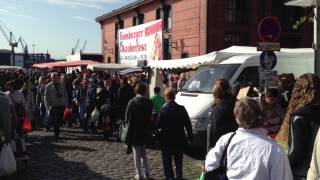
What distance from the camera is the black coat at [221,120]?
286 inches

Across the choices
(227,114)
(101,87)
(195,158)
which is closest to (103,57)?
(101,87)

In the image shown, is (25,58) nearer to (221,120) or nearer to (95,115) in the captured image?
(95,115)

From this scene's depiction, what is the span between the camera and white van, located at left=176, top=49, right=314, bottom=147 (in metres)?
11.6

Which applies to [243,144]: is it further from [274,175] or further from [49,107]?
[49,107]

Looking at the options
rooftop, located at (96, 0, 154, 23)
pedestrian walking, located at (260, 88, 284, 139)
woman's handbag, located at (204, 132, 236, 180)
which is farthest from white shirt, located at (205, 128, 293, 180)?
rooftop, located at (96, 0, 154, 23)

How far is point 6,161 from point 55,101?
7.55 m

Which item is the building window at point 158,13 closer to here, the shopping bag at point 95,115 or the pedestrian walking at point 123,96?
the shopping bag at point 95,115

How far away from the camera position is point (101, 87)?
619 inches

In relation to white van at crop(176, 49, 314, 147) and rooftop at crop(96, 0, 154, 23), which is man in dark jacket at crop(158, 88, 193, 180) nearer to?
white van at crop(176, 49, 314, 147)

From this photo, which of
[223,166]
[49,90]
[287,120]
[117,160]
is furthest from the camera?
[49,90]

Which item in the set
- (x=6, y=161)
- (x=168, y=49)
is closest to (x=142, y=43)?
(x=6, y=161)

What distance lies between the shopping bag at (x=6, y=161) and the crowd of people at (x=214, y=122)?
16cm

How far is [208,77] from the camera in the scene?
13.6 meters

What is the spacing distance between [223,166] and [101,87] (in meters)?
11.7
